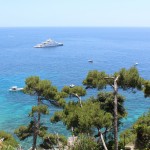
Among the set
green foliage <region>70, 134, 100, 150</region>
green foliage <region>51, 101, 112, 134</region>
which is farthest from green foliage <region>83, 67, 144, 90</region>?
green foliage <region>70, 134, 100, 150</region>

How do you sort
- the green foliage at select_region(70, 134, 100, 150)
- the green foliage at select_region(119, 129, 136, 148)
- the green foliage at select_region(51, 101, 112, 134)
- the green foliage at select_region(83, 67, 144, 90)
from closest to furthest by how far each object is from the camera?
the green foliage at select_region(51, 101, 112, 134)
the green foliage at select_region(70, 134, 100, 150)
the green foliage at select_region(83, 67, 144, 90)
the green foliage at select_region(119, 129, 136, 148)

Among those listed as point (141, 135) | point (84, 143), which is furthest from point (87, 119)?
point (141, 135)

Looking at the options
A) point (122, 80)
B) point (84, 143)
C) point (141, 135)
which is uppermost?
point (122, 80)

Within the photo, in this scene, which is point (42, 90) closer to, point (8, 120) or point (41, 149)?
point (41, 149)

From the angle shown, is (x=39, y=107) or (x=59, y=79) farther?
(x=59, y=79)

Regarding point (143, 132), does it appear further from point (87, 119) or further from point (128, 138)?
point (87, 119)

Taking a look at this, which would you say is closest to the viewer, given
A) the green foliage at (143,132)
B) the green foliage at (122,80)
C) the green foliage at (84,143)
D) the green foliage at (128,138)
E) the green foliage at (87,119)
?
the green foliage at (87,119)

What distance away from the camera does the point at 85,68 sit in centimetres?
7912

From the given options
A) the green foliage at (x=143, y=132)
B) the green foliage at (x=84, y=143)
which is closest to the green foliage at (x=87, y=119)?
the green foliage at (x=84, y=143)

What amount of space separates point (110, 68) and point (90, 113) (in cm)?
6236

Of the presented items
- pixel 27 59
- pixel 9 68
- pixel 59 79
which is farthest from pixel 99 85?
pixel 27 59

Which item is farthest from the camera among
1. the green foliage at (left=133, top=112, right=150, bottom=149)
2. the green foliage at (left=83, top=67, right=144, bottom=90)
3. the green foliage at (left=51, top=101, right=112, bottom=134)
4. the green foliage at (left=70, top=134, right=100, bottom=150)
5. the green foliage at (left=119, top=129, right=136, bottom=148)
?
the green foliage at (left=119, top=129, right=136, bottom=148)

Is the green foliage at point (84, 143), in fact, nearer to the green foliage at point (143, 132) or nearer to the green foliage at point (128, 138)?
the green foliage at point (143, 132)

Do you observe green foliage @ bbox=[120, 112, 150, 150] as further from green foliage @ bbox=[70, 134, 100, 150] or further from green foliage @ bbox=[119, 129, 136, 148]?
green foliage @ bbox=[70, 134, 100, 150]
